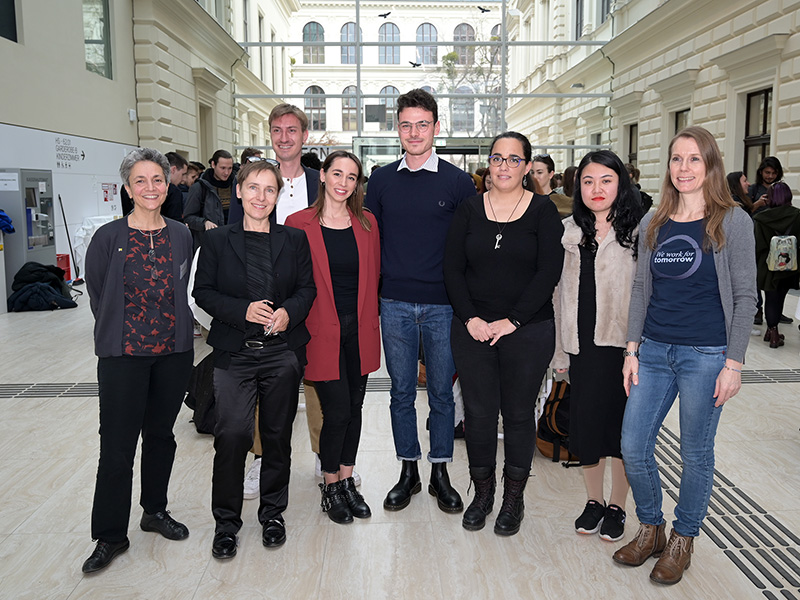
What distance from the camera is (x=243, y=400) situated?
3.11m

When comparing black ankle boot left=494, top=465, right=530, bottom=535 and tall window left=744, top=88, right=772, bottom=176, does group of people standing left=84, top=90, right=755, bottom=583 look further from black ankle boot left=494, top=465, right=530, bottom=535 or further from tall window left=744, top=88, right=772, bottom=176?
tall window left=744, top=88, right=772, bottom=176

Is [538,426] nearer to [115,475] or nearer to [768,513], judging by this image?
[768,513]

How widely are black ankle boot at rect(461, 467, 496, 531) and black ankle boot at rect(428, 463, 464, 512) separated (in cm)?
9

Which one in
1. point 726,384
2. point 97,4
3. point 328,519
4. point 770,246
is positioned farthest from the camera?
point 97,4

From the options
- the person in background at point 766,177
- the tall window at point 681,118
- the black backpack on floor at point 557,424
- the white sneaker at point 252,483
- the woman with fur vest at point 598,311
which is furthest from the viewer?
the tall window at point 681,118

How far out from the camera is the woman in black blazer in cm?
307

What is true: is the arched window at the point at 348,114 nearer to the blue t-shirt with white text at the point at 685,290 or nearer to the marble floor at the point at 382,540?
the marble floor at the point at 382,540

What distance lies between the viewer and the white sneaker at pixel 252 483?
3820 millimetres

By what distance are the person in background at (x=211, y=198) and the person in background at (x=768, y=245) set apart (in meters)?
5.31

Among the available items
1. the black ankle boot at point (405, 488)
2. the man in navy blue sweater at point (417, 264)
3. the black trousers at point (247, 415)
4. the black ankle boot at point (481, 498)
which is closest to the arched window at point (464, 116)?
the man in navy blue sweater at point (417, 264)

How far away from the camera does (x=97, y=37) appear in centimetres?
1191

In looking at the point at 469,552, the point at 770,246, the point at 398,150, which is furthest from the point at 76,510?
the point at 398,150

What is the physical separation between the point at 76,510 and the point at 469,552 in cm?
200

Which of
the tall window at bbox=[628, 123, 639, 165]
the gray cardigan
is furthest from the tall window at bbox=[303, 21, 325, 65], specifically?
the gray cardigan
